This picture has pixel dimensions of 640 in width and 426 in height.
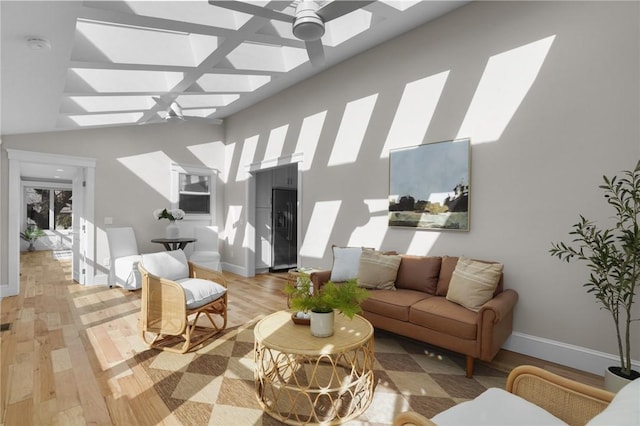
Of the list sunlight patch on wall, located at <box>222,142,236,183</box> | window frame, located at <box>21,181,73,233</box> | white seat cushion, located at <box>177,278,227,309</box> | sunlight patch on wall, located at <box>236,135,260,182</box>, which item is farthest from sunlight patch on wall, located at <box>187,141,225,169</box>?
window frame, located at <box>21,181,73,233</box>

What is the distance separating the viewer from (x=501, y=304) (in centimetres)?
259

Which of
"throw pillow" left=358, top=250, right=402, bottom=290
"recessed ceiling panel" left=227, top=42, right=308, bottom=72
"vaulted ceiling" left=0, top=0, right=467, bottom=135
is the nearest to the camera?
"vaulted ceiling" left=0, top=0, right=467, bottom=135

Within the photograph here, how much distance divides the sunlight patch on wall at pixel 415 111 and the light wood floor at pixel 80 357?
100 inches

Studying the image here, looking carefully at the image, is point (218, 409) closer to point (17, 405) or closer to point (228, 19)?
point (17, 405)

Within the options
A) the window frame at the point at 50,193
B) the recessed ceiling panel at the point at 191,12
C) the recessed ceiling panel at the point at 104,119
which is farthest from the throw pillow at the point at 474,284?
the window frame at the point at 50,193

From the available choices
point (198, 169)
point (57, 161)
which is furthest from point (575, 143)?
point (57, 161)

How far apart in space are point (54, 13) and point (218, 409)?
2.67m

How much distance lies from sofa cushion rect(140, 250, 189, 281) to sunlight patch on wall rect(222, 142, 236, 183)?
3.75m

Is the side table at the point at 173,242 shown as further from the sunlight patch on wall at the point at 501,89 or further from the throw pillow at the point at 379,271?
the sunlight patch on wall at the point at 501,89

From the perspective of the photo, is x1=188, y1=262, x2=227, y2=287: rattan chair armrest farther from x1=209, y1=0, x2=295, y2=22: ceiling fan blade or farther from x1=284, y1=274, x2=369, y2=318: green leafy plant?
x1=209, y1=0, x2=295, y2=22: ceiling fan blade

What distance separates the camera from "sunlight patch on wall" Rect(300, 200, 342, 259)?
485 cm

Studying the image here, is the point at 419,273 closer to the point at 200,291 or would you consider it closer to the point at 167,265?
the point at 200,291

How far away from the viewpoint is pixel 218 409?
211 cm

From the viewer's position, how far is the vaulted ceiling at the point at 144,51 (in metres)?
2.19
